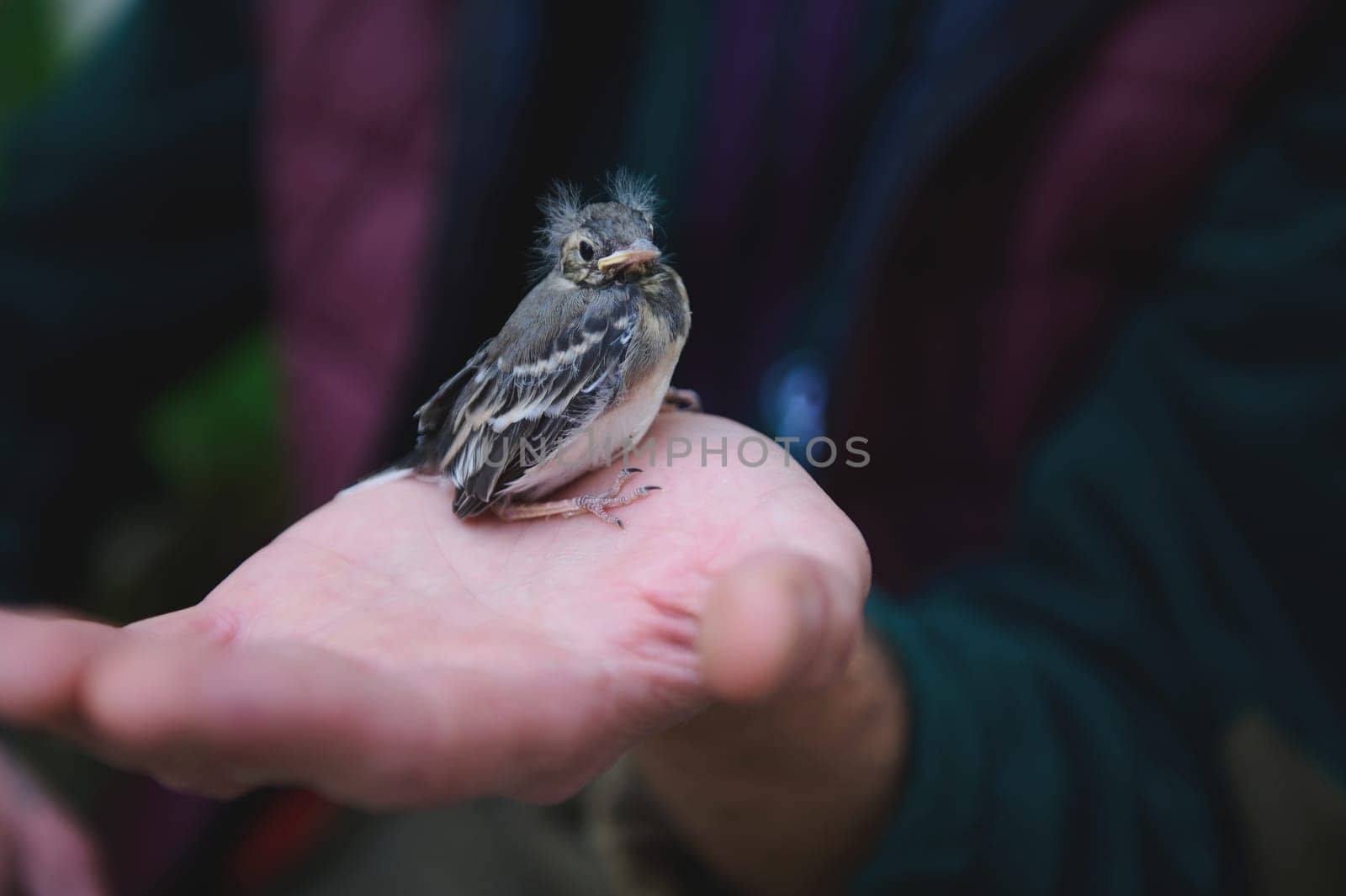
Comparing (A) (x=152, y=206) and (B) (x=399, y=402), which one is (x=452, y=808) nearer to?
(B) (x=399, y=402)

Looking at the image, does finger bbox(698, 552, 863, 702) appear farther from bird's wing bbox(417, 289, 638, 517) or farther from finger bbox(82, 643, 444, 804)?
bird's wing bbox(417, 289, 638, 517)

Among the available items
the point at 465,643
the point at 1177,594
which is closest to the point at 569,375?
the point at 465,643

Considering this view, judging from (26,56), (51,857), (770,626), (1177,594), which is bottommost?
(51,857)

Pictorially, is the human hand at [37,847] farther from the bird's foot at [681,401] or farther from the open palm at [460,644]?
the bird's foot at [681,401]

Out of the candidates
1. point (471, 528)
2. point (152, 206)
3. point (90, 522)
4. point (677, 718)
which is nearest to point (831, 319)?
point (471, 528)

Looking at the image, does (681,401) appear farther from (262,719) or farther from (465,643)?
(262,719)

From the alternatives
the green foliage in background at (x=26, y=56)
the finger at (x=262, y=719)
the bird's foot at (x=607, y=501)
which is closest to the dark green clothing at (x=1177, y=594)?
the bird's foot at (x=607, y=501)
